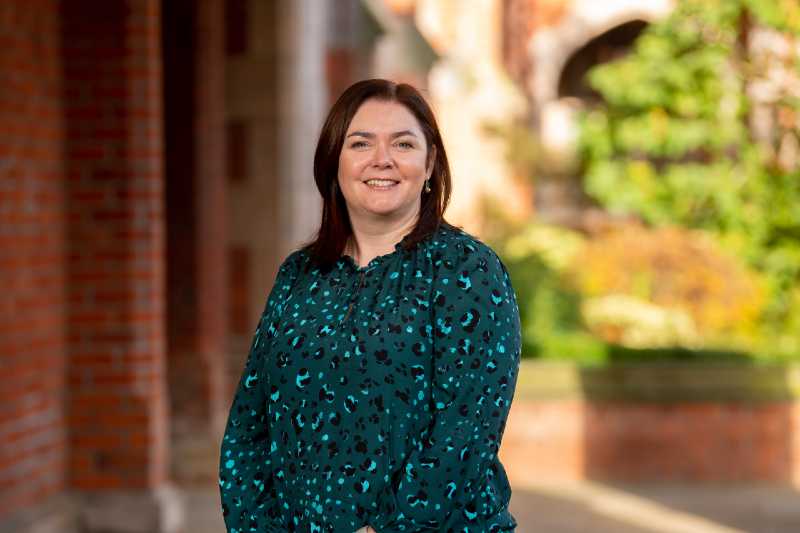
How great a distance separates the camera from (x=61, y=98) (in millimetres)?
7387

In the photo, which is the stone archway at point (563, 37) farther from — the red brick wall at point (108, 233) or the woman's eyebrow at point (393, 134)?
the woman's eyebrow at point (393, 134)

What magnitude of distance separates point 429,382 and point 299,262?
464 mm

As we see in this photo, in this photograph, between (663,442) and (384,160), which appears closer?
(384,160)

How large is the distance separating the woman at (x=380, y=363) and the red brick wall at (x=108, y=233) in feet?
14.4

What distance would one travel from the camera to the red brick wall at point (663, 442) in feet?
33.0

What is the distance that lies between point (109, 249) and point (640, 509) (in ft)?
12.4

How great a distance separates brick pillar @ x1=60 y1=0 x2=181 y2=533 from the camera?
24.2ft

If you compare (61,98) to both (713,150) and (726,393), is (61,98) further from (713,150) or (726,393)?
(713,150)

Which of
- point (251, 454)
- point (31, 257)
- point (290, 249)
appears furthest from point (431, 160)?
point (290, 249)

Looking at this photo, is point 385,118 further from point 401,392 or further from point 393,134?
point 401,392

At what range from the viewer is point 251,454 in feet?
10.3

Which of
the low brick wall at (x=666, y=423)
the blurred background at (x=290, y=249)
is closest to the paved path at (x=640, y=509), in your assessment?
the blurred background at (x=290, y=249)

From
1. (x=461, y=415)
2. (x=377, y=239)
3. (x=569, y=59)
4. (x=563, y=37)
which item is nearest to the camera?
(x=461, y=415)

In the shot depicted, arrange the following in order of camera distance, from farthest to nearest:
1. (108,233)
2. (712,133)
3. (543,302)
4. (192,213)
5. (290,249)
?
(712,133)
(543,302)
(290,249)
(192,213)
(108,233)
